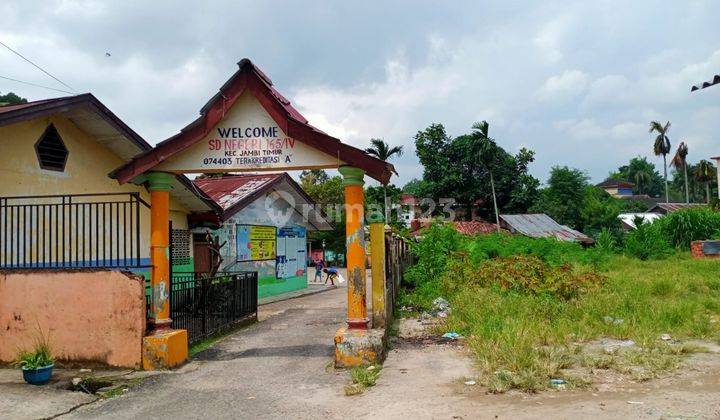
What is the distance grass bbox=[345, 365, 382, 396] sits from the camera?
6496mm

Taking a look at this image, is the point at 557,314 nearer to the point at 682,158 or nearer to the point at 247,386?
the point at 247,386

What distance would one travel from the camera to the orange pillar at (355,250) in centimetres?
803

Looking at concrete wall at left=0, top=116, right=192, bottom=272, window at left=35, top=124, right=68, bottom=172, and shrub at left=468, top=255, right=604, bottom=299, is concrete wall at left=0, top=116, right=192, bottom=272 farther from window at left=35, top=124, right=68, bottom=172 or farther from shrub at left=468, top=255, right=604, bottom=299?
shrub at left=468, top=255, right=604, bottom=299

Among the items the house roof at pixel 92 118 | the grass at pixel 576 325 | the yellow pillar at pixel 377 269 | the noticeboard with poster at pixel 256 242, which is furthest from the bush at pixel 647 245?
the house roof at pixel 92 118

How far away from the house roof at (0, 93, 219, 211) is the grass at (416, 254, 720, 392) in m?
6.73

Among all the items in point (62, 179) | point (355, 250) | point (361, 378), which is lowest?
point (361, 378)

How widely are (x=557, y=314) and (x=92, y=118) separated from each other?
9682 millimetres

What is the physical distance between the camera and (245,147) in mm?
8352

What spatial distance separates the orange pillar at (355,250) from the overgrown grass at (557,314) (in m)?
1.73

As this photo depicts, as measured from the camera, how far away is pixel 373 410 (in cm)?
576

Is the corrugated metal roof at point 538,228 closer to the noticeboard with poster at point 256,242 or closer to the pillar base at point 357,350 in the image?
the noticeboard with poster at point 256,242

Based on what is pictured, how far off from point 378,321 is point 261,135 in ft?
11.0

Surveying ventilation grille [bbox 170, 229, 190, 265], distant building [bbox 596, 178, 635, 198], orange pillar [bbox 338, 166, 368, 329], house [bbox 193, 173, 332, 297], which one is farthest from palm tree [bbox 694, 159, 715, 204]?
orange pillar [bbox 338, 166, 368, 329]

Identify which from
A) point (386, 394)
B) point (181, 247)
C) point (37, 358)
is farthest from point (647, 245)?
point (37, 358)
